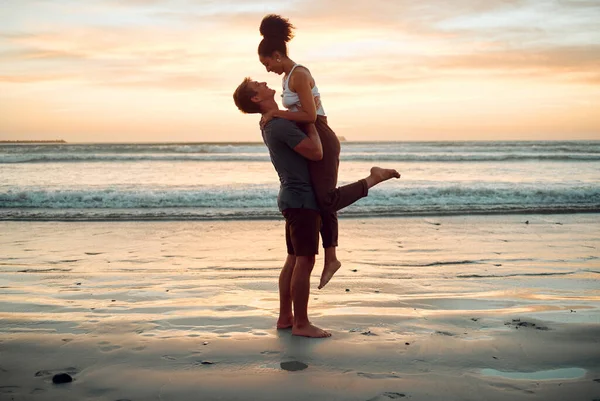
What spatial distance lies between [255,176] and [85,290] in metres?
15.5

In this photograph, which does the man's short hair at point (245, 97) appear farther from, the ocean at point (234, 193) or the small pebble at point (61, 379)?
the ocean at point (234, 193)

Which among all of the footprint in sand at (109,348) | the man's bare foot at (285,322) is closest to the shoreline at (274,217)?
the man's bare foot at (285,322)

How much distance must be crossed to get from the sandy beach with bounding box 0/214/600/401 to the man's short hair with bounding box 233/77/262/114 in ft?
4.80

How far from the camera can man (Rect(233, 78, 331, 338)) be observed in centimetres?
400

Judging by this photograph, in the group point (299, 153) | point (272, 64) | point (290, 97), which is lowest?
point (299, 153)

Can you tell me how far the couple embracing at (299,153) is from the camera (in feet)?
13.1

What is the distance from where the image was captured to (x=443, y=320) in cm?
434

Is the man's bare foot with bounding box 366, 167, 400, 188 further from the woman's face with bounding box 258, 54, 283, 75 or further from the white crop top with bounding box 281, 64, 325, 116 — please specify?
the woman's face with bounding box 258, 54, 283, 75

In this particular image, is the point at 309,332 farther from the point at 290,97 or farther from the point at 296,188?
the point at 290,97

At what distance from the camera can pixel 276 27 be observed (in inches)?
158

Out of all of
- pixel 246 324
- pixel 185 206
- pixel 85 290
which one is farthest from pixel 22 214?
pixel 246 324

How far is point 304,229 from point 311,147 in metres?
0.53

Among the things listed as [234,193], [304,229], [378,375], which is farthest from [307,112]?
[234,193]

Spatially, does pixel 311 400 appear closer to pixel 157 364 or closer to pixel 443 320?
pixel 157 364
